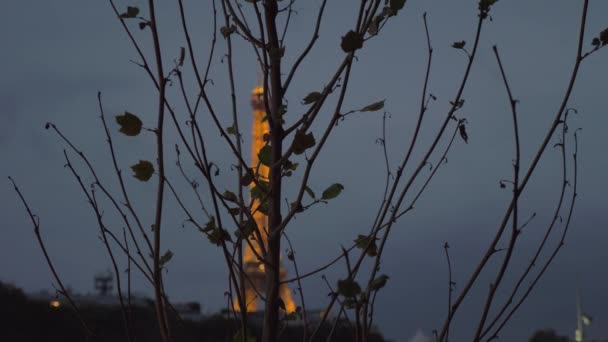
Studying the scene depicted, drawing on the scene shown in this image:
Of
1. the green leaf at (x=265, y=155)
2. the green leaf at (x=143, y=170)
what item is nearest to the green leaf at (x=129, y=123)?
the green leaf at (x=143, y=170)

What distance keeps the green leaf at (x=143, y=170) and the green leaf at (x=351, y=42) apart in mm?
340

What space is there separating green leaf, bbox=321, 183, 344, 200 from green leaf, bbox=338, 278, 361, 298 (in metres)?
0.23

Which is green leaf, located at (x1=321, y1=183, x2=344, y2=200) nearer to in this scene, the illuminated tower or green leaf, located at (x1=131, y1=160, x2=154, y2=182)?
the illuminated tower

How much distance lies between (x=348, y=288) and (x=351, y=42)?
321mm

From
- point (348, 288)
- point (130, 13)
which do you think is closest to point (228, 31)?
point (130, 13)

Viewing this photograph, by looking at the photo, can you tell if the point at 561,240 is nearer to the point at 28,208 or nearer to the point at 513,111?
the point at 513,111

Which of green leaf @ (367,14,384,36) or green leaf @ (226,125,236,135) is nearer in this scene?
green leaf @ (367,14,384,36)

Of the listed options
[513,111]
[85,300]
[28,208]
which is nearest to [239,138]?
[28,208]

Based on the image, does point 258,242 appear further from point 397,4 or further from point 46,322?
point 46,322

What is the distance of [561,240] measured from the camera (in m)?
1.45

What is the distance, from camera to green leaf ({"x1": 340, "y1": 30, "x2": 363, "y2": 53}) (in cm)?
115

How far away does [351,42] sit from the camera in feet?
3.79

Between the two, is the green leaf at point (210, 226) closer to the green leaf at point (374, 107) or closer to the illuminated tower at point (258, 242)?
the illuminated tower at point (258, 242)

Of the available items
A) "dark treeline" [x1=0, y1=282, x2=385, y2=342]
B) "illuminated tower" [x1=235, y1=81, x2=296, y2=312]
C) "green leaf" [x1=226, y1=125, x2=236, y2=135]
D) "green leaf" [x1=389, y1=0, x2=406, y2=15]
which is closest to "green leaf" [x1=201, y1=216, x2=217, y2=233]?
"illuminated tower" [x1=235, y1=81, x2=296, y2=312]
